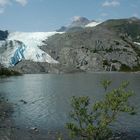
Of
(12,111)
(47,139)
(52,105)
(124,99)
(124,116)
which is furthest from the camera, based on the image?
(52,105)

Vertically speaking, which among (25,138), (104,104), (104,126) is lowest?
(25,138)

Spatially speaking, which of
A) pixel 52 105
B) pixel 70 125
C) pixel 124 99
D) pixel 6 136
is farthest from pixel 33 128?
pixel 52 105

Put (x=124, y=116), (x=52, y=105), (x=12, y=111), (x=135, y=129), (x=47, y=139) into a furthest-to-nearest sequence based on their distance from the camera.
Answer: (x=52, y=105), (x=12, y=111), (x=124, y=116), (x=135, y=129), (x=47, y=139)

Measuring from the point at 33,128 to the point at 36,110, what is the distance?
15261mm

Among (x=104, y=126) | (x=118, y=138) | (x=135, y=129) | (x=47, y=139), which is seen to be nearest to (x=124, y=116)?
(x=135, y=129)

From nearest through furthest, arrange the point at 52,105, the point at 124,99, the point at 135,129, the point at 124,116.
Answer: the point at 124,99
the point at 135,129
the point at 124,116
the point at 52,105

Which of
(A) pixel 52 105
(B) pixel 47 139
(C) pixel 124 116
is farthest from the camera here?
(A) pixel 52 105

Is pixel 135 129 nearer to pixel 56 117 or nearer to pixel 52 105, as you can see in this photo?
pixel 56 117

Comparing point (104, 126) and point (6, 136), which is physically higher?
point (104, 126)

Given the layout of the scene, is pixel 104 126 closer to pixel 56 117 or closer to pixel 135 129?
pixel 135 129

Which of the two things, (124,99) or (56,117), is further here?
(56,117)

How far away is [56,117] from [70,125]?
67.1ft

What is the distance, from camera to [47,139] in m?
35.2

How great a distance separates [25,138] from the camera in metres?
35.5
